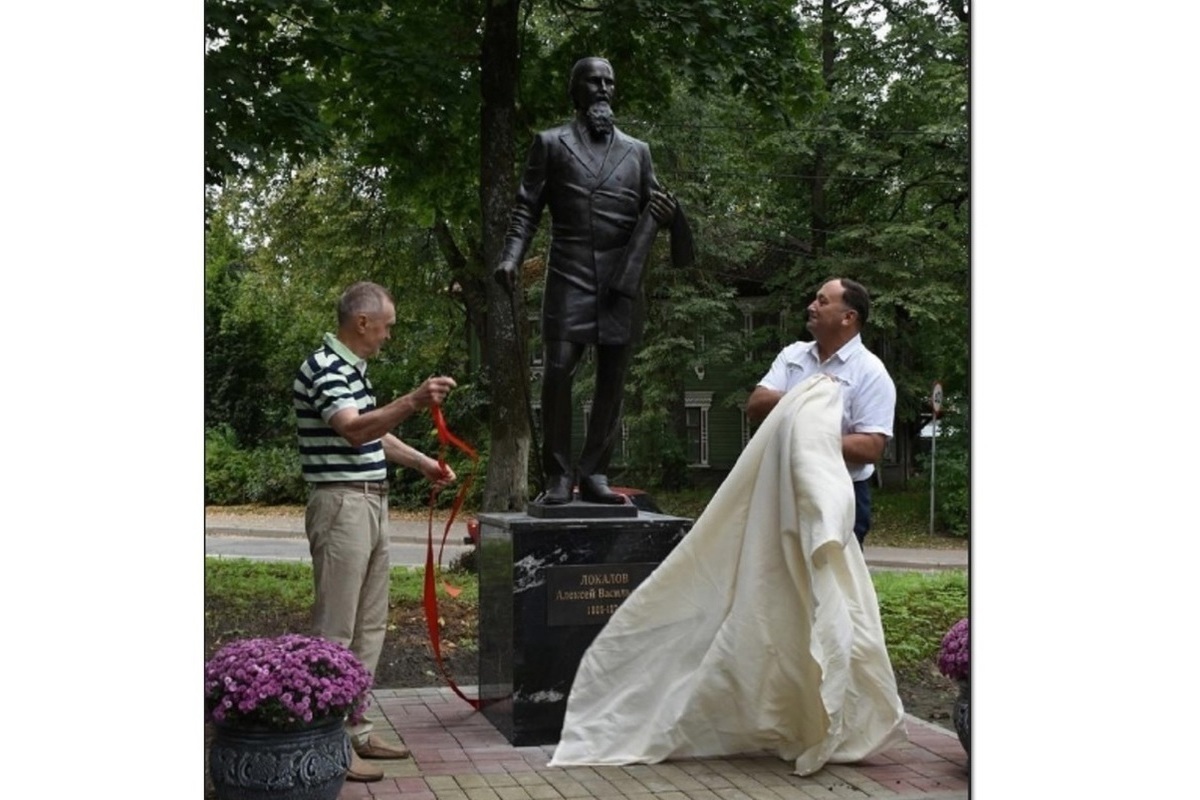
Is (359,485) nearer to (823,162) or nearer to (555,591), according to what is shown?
(555,591)

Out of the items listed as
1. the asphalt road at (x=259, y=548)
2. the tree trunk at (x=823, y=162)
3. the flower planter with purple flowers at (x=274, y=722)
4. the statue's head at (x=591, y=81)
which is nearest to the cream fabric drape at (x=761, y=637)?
the flower planter with purple flowers at (x=274, y=722)

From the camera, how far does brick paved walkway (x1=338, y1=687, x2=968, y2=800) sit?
448 centimetres

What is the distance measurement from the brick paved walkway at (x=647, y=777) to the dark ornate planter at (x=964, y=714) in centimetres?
13

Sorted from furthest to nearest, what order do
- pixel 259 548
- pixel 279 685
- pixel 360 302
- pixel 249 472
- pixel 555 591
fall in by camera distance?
pixel 259 548
pixel 249 472
pixel 555 591
pixel 360 302
pixel 279 685

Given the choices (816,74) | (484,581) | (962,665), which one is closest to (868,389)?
(962,665)

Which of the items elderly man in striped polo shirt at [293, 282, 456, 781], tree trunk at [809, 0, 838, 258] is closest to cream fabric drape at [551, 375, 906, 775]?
elderly man in striped polo shirt at [293, 282, 456, 781]

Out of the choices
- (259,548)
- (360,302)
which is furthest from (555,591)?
(259,548)

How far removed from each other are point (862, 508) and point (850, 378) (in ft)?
1.76

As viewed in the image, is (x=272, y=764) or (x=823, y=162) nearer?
(x=272, y=764)

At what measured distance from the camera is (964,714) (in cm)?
477

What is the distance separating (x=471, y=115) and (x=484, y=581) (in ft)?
11.5

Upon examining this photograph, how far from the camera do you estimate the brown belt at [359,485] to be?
15.1 feet

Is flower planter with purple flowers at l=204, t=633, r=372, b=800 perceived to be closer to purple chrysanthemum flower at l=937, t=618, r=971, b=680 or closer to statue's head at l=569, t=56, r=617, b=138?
purple chrysanthemum flower at l=937, t=618, r=971, b=680

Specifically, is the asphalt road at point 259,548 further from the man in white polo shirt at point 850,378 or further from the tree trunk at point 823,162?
the tree trunk at point 823,162
